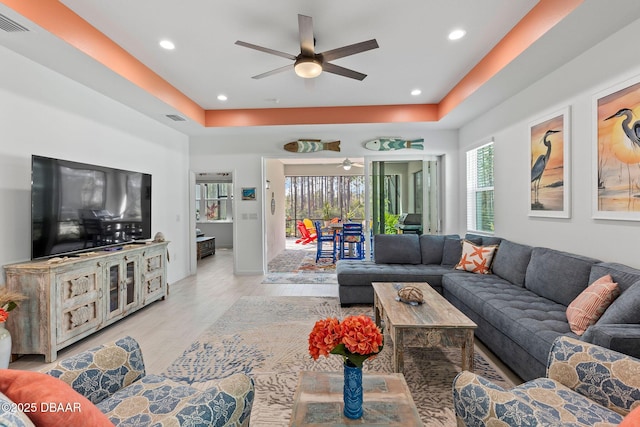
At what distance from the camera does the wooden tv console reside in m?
2.59

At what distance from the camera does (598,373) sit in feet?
4.52

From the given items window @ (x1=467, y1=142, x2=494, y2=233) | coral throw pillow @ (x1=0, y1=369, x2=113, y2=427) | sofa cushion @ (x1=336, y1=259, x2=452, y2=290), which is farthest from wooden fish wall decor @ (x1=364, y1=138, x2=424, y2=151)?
coral throw pillow @ (x1=0, y1=369, x2=113, y2=427)

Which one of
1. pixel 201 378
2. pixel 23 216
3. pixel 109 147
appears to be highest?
pixel 109 147

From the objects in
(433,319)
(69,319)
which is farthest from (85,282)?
(433,319)

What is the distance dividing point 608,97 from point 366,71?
2282 mm

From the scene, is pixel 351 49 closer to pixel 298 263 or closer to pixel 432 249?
pixel 432 249

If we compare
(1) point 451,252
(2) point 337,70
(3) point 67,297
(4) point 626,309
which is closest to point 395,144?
(1) point 451,252

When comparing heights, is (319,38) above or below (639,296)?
above

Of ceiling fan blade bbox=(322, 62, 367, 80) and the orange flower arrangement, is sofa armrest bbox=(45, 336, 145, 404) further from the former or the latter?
ceiling fan blade bbox=(322, 62, 367, 80)

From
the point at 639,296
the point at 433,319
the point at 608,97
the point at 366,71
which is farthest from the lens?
the point at 366,71

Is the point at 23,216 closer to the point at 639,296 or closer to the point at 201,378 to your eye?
the point at 201,378

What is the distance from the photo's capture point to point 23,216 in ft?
9.25

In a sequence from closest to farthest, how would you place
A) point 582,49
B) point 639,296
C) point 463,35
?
point 639,296, point 582,49, point 463,35

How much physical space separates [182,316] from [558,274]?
3.81 meters
